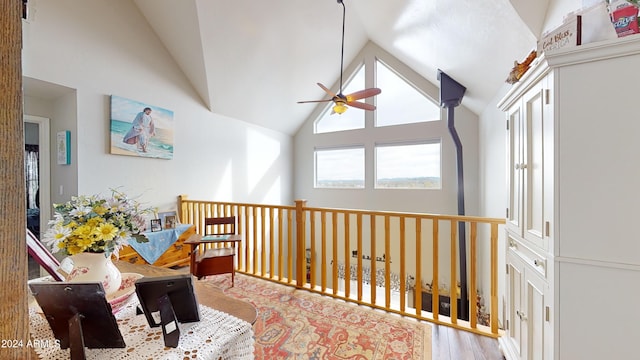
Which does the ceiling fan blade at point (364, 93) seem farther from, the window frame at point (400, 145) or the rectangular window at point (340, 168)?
the rectangular window at point (340, 168)

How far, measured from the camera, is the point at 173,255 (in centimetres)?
306

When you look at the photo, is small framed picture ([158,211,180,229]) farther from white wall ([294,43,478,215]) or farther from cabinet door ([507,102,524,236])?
cabinet door ([507,102,524,236])

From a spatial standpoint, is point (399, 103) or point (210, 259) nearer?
point (210, 259)

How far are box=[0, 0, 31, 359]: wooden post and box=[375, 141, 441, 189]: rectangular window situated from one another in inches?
190

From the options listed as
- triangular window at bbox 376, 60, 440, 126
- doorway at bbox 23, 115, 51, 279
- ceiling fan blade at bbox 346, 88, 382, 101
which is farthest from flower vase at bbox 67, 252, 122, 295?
triangular window at bbox 376, 60, 440, 126

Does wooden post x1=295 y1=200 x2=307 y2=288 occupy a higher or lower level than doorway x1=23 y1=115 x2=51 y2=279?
lower

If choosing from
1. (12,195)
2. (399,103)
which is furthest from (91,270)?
(399,103)

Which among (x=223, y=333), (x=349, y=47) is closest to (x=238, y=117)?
(x=349, y=47)

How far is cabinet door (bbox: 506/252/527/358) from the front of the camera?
1449 mm

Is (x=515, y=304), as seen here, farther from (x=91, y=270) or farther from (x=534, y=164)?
(x=91, y=270)

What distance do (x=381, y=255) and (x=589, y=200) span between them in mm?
3998

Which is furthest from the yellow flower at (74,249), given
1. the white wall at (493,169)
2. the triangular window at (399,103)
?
the triangular window at (399,103)

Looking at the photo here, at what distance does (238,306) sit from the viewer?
1.04 meters

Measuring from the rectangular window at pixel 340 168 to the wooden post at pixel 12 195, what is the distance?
4.92 meters
